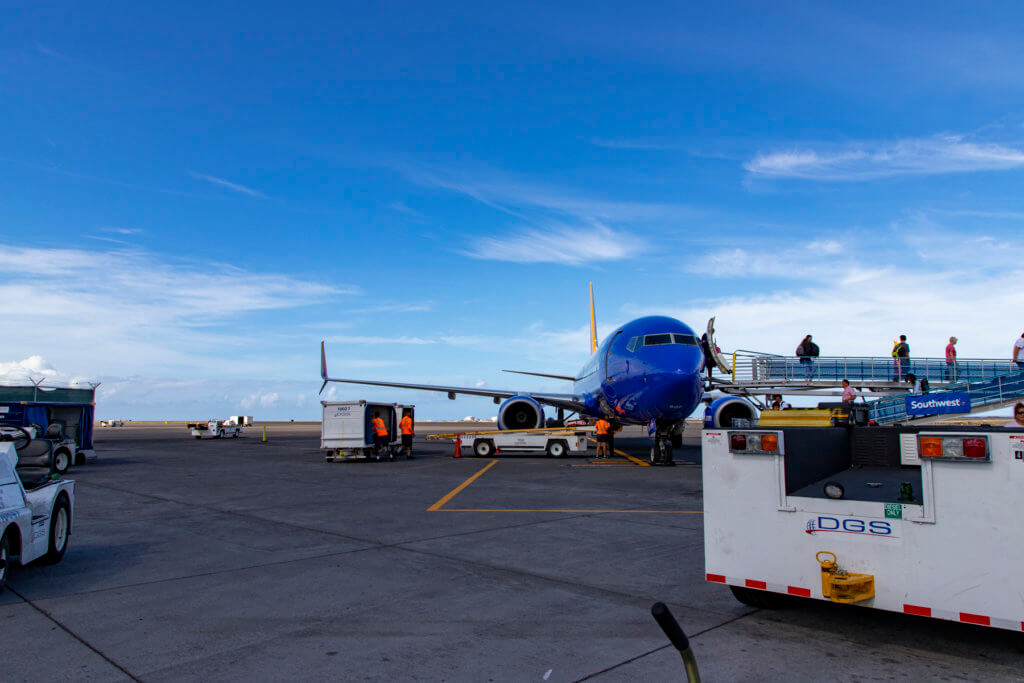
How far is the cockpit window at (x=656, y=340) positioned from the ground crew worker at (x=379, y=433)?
33.7 feet

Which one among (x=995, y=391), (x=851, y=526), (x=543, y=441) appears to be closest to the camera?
(x=851, y=526)

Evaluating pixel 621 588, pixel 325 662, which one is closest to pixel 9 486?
pixel 325 662

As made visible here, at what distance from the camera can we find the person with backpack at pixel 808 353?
2353 cm

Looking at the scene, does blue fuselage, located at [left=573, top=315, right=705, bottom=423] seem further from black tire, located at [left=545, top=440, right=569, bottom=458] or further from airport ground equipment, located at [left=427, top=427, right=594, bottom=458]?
black tire, located at [left=545, top=440, right=569, bottom=458]

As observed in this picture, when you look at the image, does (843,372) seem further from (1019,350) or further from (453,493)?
(453,493)

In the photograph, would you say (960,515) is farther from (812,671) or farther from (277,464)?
(277,464)

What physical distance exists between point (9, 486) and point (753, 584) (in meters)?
7.14

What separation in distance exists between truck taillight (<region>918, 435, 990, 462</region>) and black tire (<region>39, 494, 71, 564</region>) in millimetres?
8705

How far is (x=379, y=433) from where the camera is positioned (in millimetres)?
24109

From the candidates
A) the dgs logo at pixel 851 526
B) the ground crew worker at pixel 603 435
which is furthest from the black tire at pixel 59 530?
the ground crew worker at pixel 603 435

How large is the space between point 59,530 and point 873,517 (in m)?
8.58

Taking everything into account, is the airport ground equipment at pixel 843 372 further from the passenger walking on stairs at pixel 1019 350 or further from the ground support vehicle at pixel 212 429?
the ground support vehicle at pixel 212 429

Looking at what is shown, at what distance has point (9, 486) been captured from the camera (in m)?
6.76

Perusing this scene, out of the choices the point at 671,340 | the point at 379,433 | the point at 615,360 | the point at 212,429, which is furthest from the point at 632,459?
the point at 212,429
